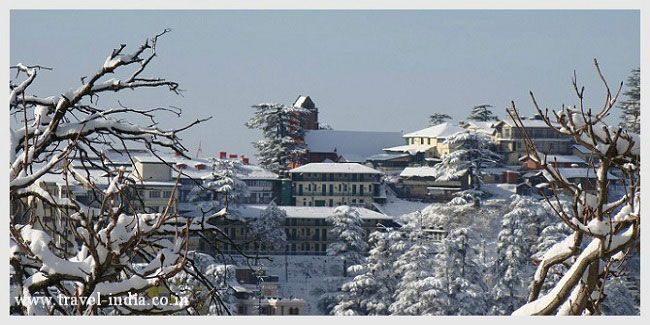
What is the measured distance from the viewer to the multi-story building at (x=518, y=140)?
4131 centimetres

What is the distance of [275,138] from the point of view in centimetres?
4219

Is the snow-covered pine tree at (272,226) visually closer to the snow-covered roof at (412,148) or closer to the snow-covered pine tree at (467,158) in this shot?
the snow-covered pine tree at (467,158)

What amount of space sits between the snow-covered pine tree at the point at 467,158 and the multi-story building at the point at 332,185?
2.13 metres

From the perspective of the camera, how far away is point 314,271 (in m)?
32.8

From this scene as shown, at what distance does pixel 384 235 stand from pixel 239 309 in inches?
158

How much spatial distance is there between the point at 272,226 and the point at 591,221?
31795 millimetres

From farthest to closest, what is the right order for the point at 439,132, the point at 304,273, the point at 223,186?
the point at 439,132
the point at 223,186
the point at 304,273

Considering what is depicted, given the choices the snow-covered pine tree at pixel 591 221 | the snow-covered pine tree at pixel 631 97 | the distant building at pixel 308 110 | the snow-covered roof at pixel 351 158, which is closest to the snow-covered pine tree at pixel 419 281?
the snow-covered roof at pixel 351 158

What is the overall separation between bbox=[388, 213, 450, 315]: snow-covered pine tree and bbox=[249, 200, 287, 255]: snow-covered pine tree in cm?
487

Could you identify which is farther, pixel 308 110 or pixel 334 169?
pixel 308 110

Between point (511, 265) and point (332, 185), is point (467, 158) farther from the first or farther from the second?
point (511, 265)

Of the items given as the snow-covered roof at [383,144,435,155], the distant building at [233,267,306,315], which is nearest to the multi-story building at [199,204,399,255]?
the distant building at [233,267,306,315]

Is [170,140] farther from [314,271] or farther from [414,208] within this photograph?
[414,208]

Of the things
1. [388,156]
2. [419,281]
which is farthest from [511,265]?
[388,156]
